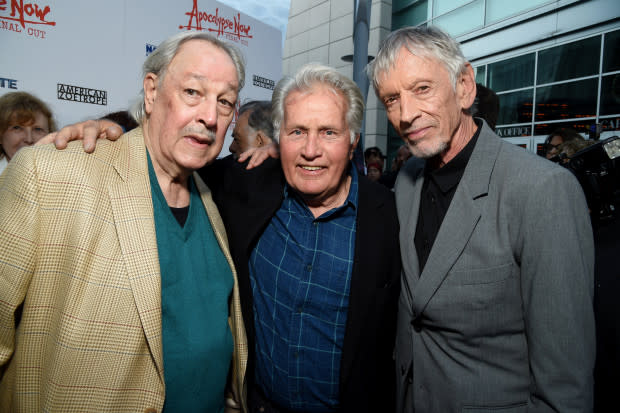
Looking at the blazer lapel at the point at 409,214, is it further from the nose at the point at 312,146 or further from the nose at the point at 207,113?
Result: the nose at the point at 207,113

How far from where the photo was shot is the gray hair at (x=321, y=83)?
76.4 inches

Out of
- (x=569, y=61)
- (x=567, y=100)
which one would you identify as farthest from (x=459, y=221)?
(x=569, y=61)

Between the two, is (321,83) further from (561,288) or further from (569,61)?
(569,61)

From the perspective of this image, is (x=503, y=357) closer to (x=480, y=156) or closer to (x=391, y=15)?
(x=480, y=156)

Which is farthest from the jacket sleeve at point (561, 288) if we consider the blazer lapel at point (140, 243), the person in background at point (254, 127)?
the person in background at point (254, 127)

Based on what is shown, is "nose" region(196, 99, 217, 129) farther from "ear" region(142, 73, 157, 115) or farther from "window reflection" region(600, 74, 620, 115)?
"window reflection" region(600, 74, 620, 115)

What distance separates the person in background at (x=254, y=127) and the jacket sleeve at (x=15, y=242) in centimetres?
210

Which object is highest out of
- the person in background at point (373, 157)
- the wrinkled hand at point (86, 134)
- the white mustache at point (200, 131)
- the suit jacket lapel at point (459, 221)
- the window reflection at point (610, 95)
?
the window reflection at point (610, 95)

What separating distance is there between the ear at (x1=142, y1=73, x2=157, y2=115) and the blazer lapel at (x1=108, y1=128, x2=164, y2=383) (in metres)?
0.36

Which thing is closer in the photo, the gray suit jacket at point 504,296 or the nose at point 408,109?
the gray suit jacket at point 504,296

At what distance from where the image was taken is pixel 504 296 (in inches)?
56.5

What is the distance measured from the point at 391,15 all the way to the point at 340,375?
17.0m

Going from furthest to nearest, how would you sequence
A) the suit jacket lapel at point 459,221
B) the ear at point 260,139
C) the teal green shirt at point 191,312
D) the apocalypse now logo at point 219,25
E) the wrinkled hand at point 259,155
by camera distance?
the apocalypse now logo at point 219,25
the ear at point 260,139
the wrinkled hand at point 259,155
the suit jacket lapel at point 459,221
the teal green shirt at point 191,312

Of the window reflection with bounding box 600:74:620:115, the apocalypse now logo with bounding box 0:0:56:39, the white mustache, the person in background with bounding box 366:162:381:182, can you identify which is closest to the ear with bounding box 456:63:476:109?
the white mustache
